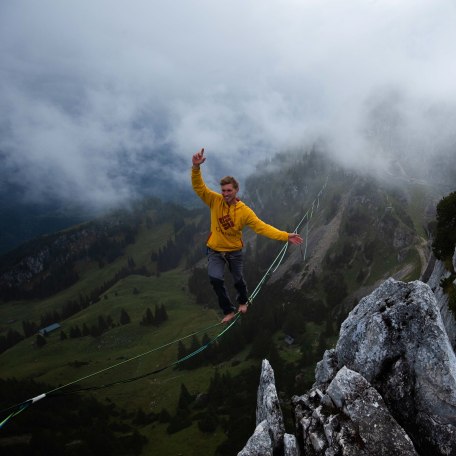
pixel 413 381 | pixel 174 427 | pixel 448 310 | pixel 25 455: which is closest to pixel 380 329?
pixel 413 381

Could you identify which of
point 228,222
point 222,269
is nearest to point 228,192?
point 228,222

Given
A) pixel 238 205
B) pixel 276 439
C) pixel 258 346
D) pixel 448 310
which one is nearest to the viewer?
pixel 276 439

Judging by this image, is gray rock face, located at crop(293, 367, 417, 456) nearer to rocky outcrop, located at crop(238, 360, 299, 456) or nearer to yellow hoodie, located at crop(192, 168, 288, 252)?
rocky outcrop, located at crop(238, 360, 299, 456)

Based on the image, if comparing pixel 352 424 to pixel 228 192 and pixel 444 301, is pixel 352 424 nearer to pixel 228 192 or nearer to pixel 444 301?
pixel 228 192

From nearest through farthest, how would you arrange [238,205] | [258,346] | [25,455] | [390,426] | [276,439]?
[390,426], [276,439], [238,205], [25,455], [258,346]

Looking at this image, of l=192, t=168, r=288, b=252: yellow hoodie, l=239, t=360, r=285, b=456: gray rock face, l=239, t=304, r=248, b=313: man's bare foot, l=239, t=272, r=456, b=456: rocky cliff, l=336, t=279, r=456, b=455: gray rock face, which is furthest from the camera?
l=239, t=304, r=248, b=313: man's bare foot

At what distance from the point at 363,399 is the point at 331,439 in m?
1.98

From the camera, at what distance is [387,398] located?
653 inches

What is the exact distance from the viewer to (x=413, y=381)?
1611cm

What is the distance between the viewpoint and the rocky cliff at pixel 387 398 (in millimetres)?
14609

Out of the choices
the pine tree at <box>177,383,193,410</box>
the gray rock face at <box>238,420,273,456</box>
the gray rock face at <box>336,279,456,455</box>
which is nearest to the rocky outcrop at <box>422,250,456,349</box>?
the gray rock face at <box>336,279,456,455</box>

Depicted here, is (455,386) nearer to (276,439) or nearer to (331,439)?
(331,439)

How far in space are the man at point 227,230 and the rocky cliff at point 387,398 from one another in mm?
5475

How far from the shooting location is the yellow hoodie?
1828 cm
